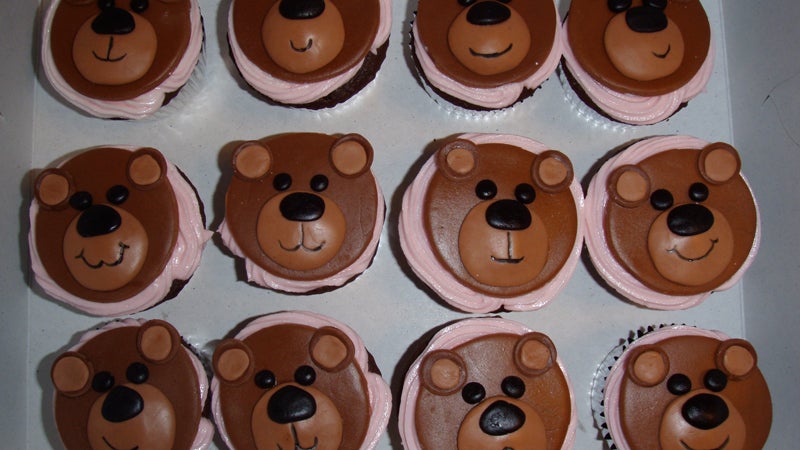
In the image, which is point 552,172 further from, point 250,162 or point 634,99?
point 250,162

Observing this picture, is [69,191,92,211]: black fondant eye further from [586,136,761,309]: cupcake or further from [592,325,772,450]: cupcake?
[592,325,772,450]: cupcake

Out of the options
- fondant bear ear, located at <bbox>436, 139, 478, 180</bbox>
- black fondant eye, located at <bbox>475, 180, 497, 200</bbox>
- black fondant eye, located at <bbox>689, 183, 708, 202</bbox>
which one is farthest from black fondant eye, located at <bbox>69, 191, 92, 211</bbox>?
black fondant eye, located at <bbox>689, 183, 708, 202</bbox>

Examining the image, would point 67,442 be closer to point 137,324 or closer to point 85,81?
point 137,324

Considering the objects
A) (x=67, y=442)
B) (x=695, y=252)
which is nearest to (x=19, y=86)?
(x=67, y=442)

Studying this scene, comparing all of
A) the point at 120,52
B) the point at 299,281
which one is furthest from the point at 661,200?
the point at 120,52

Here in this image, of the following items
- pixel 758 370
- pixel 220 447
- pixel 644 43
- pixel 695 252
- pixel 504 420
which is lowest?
pixel 220 447
